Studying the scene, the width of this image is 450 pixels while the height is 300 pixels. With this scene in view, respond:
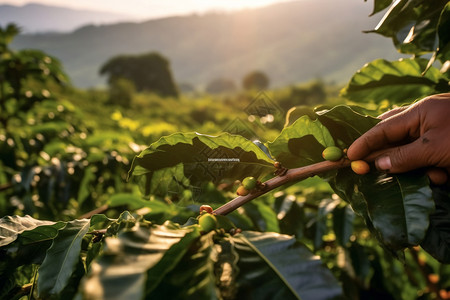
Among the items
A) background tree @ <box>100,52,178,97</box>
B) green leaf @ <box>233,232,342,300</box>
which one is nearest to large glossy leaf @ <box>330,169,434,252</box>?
green leaf @ <box>233,232,342,300</box>

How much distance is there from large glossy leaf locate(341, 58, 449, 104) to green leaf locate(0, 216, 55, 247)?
847 mm

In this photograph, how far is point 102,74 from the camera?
3544 centimetres

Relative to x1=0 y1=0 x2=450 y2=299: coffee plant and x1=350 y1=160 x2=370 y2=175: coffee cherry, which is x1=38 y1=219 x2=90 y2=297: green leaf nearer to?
x1=0 y1=0 x2=450 y2=299: coffee plant

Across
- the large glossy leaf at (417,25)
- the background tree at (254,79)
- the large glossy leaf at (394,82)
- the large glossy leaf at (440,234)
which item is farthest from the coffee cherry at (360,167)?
the background tree at (254,79)

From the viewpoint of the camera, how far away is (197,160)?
654 millimetres

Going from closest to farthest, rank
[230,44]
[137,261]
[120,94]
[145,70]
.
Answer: [137,261]
[120,94]
[145,70]
[230,44]

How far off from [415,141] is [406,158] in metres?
0.03

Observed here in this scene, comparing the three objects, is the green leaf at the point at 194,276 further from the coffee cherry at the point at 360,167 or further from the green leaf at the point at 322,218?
the green leaf at the point at 322,218

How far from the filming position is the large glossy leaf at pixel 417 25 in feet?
2.58

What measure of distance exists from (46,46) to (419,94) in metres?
96.6

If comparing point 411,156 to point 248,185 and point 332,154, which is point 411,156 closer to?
point 332,154

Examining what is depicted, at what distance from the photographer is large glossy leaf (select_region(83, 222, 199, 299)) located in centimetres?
33

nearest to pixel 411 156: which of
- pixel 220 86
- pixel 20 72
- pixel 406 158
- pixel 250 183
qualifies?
pixel 406 158

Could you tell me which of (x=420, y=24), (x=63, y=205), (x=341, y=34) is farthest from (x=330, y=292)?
(x=341, y=34)
